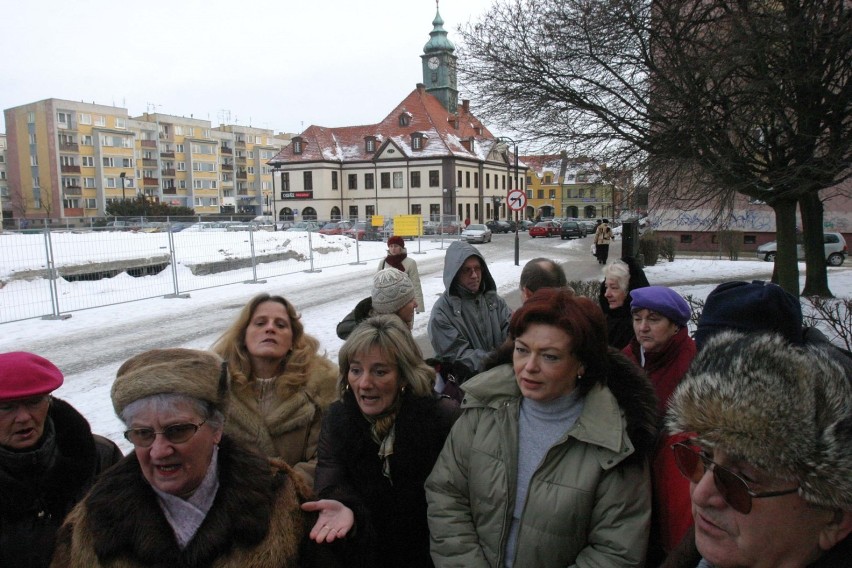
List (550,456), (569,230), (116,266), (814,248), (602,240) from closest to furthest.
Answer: (550,456)
(814,248)
(116,266)
(602,240)
(569,230)

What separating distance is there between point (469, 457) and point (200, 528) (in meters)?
1.03

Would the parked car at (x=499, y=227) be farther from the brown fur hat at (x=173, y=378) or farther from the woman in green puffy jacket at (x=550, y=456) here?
the brown fur hat at (x=173, y=378)

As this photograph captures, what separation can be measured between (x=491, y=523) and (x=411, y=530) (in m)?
0.51

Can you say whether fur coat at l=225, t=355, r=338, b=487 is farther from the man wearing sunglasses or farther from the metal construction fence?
the metal construction fence

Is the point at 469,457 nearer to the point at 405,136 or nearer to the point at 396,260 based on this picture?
the point at 396,260

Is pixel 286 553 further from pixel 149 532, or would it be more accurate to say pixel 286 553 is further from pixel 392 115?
pixel 392 115

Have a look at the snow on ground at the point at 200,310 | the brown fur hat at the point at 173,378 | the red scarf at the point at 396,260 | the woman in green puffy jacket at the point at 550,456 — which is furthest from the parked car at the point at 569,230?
the brown fur hat at the point at 173,378

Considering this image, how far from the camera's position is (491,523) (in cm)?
226

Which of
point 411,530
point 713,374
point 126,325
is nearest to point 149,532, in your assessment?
point 411,530

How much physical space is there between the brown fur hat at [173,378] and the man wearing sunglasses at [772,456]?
1.50m

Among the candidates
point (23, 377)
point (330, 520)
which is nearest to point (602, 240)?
point (330, 520)

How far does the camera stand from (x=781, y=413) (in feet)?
3.88

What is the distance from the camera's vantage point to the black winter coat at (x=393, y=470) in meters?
2.56

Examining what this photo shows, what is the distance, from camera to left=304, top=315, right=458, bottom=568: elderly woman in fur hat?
256 centimetres
